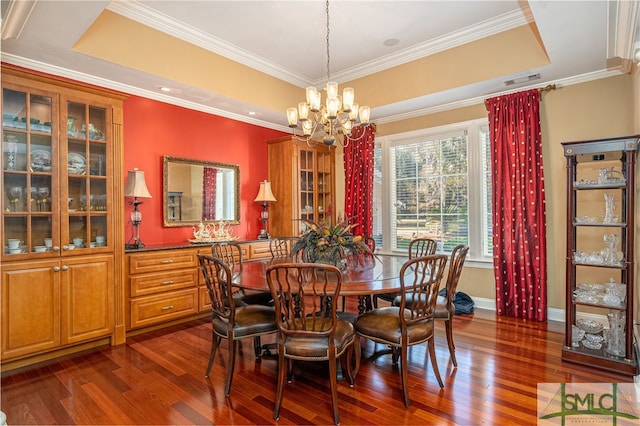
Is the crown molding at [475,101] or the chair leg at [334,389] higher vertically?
the crown molding at [475,101]

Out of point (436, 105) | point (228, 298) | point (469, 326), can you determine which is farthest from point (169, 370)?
point (436, 105)

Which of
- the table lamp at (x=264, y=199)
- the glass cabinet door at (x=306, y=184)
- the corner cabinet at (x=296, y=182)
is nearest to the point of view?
the table lamp at (x=264, y=199)

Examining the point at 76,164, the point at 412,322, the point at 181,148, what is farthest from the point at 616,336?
the point at 76,164

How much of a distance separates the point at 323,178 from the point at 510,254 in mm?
3116

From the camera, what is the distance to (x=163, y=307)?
3.71 m

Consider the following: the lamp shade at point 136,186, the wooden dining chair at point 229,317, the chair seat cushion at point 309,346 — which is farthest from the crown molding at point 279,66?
the chair seat cushion at point 309,346

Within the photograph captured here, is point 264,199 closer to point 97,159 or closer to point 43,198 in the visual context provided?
point 97,159

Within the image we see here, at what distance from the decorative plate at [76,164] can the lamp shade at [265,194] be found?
227 cm

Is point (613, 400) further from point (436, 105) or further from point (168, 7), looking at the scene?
point (168, 7)

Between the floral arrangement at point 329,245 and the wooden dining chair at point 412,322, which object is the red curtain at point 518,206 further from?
the floral arrangement at point 329,245

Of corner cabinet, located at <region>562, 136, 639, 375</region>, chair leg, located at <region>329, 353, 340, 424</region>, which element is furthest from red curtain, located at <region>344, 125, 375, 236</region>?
chair leg, located at <region>329, 353, 340, 424</region>

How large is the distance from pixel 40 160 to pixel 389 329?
3.28m

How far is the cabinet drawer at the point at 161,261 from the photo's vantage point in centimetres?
349

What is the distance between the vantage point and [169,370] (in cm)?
278
